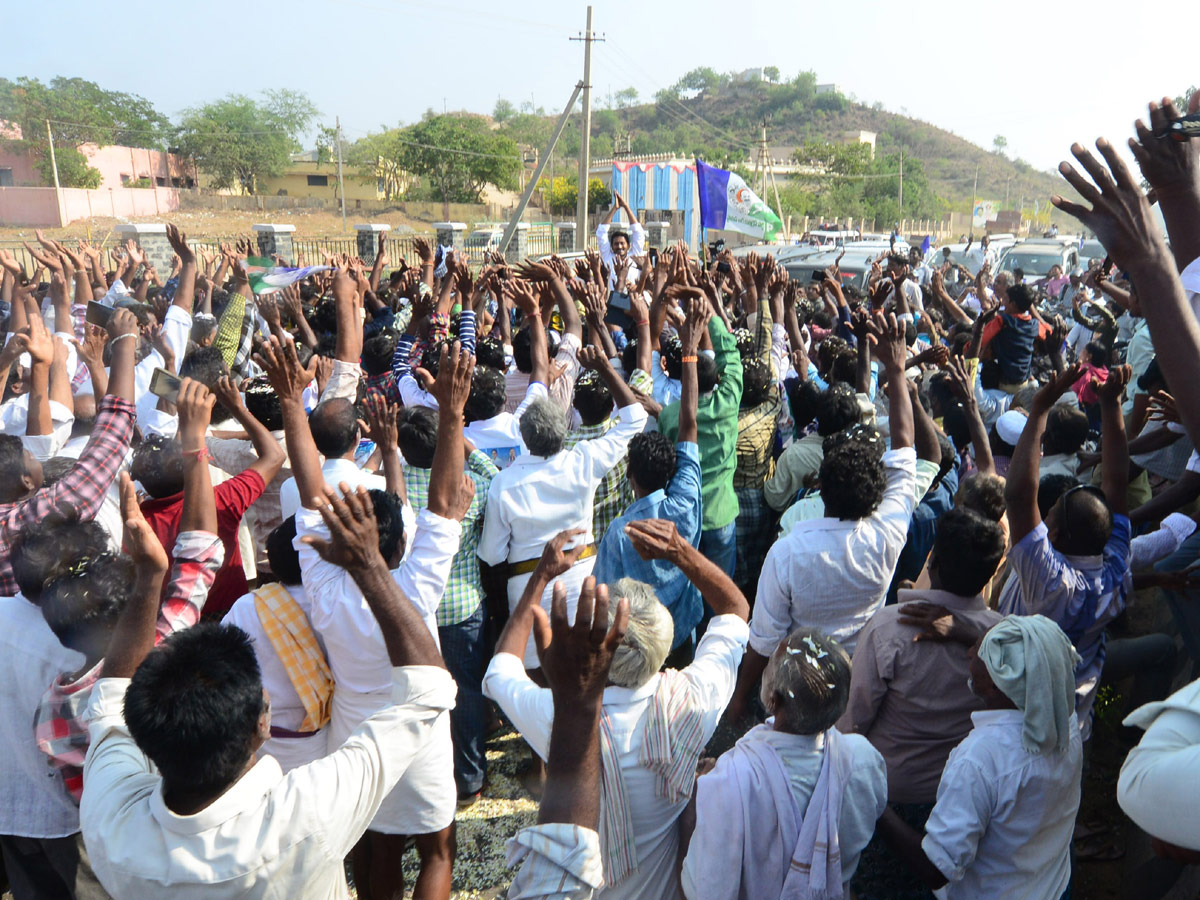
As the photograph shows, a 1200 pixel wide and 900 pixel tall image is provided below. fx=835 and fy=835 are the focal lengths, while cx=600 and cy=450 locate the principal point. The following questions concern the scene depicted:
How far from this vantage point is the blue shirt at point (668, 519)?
3170mm

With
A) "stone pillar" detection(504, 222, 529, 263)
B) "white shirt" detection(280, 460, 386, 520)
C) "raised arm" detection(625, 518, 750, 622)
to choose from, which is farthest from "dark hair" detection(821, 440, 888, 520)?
"stone pillar" detection(504, 222, 529, 263)

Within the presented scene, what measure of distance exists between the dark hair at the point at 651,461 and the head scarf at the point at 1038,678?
1413 millimetres

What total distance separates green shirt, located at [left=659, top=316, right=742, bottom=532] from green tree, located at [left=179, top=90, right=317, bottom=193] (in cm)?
5613

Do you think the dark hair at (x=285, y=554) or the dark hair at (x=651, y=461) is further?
the dark hair at (x=651, y=461)

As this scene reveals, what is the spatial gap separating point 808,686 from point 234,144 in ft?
192

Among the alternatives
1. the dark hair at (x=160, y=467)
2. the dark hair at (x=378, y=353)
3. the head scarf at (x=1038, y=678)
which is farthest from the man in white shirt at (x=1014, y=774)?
the dark hair at (x=378, y=353)

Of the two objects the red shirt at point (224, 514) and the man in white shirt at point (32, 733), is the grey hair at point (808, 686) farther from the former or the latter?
the red shirt at point (224, 514)

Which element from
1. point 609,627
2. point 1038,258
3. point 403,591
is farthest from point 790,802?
point 1038,258

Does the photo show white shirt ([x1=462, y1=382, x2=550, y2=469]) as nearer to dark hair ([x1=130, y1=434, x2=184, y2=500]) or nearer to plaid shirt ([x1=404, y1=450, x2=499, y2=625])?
plaid shirt ([x1=404, y1=450, x2=499, y2=625])

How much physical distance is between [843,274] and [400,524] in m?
13.0

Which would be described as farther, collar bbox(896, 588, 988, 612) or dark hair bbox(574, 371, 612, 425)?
dark hair bbox(574, 371, 612, 425)

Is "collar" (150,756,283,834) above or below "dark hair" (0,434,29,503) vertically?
below

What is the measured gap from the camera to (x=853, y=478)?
9.20 feet

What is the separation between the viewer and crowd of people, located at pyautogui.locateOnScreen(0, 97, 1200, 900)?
1.61m
